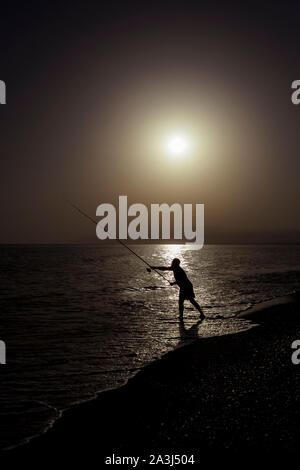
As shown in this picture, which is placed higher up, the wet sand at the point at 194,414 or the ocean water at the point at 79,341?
the wet sand at the point at 194,414

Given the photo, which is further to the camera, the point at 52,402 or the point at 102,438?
the point at 52,402

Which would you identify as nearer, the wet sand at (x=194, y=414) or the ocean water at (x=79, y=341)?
the wet sand at (x=194, y=414)

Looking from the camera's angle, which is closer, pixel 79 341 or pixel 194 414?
pixel 194 414

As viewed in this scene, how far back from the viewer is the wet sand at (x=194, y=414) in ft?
17.3

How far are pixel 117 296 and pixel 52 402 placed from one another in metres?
19.1

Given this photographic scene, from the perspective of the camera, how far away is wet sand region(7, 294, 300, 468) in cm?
526

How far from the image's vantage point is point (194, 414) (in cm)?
620

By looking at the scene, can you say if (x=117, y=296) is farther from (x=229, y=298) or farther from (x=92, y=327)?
(x=92, y=327)

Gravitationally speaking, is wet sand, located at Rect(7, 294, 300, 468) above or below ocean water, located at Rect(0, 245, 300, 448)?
above

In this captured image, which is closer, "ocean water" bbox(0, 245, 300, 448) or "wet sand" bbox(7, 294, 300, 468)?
"wet sand" bbox(7, 294, 300, 468)

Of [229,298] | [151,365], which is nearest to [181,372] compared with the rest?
[151,365]

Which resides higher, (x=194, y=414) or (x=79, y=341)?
(x=194, y=414)
